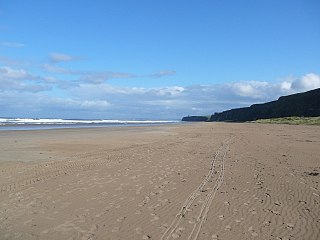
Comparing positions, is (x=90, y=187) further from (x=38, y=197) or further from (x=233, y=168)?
(x=233, y=168)

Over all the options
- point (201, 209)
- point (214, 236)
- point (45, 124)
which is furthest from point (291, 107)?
point (214, 236)

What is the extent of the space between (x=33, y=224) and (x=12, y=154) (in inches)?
430

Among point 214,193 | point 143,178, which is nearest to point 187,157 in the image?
point 143,178

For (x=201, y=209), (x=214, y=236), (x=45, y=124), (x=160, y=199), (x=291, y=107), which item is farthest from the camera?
(x=291, y=107)

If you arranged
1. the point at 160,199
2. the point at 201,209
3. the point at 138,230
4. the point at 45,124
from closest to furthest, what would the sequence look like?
the point at 138,230, the point at 201,209, the point at 160,199, the point at 45,124

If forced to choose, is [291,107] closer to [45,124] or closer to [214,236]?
[45,124]

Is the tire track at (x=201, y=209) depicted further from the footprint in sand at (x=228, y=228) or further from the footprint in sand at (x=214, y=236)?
the footprint in sand at (x=228, y=228)

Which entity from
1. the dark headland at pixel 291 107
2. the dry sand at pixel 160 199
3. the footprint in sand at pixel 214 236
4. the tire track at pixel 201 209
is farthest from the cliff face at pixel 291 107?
the footprint in sand at pixel 214 236

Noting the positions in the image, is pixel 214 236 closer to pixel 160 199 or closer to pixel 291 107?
pixel 160 199

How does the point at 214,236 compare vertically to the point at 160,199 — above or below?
below

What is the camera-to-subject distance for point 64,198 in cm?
788

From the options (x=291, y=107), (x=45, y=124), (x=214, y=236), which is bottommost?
(x=214, y=236)

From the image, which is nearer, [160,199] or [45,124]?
[160,199]

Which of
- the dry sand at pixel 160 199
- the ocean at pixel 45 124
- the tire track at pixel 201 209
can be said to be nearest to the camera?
the tire track at pixel 201 209
